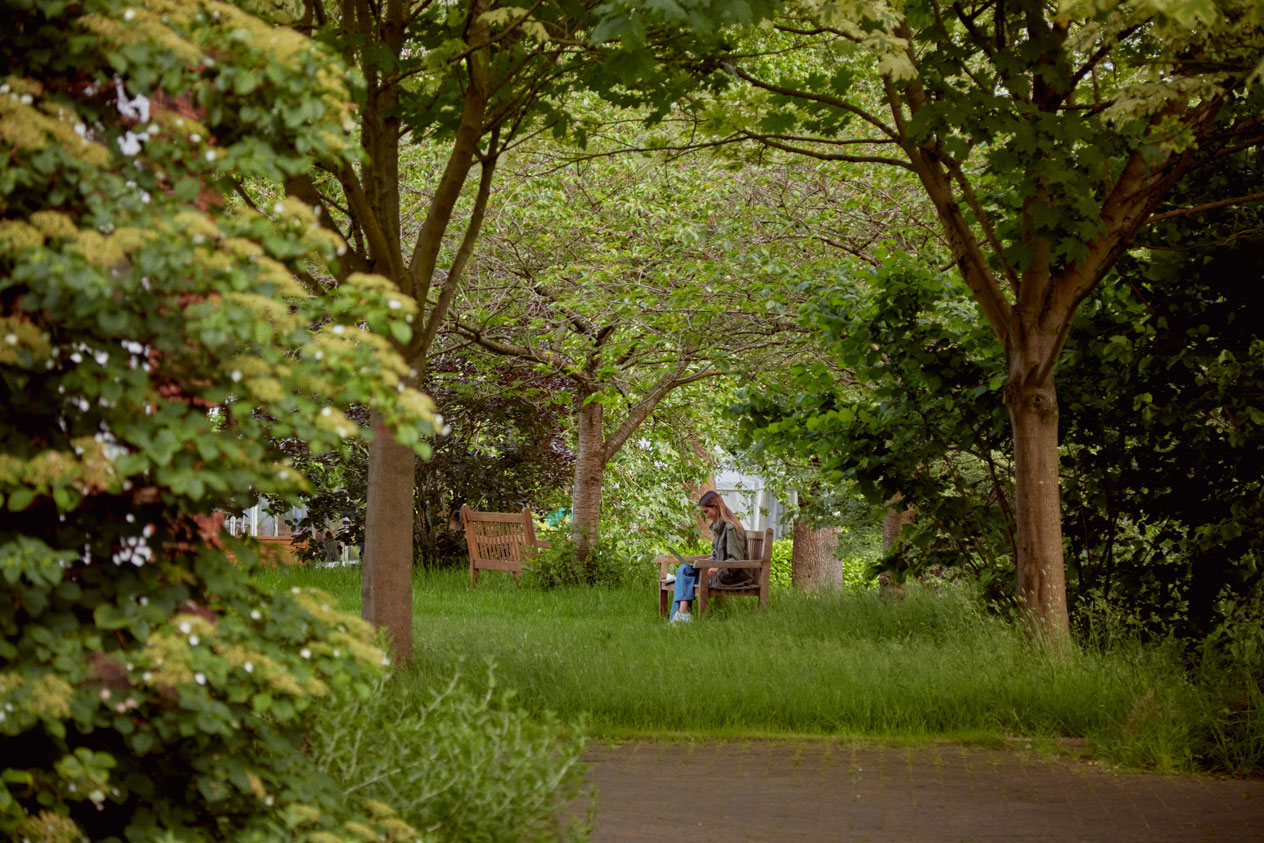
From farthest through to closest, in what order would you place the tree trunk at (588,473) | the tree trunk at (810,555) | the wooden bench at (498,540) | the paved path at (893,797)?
1. the tree trunk at (810,555)
2. the tree trunk at (588,473)
3. the wooden bench at (498,540)
4. the paved path at (893,797)

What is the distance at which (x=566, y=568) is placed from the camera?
659 inches

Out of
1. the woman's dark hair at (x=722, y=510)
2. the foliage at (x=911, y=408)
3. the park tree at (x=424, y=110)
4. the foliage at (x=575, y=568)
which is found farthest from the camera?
the foliage at (x=575, y=568)

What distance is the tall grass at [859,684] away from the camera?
7301 mm

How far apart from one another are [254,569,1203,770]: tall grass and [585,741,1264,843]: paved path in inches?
13.1

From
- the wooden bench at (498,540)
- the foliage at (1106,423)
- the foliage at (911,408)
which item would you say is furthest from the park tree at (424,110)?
the wooden bench at (498,540)

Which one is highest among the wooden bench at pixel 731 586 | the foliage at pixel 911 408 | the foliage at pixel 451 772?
the foliage at pixel 911 408

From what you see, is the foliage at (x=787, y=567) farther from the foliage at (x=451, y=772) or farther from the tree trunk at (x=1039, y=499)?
the foliage at (x=451, y=772)

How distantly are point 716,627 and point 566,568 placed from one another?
19.1 feet

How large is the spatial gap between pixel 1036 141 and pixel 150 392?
594 centimetres

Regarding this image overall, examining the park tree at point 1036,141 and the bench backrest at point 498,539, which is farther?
the bench backrest at point 498,539

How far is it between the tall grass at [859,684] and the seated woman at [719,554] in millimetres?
2091

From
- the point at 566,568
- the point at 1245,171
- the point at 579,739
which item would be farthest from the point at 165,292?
the point at 566,568

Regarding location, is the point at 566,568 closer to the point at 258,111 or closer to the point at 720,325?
the point at 720,325

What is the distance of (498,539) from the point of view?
693 inches
